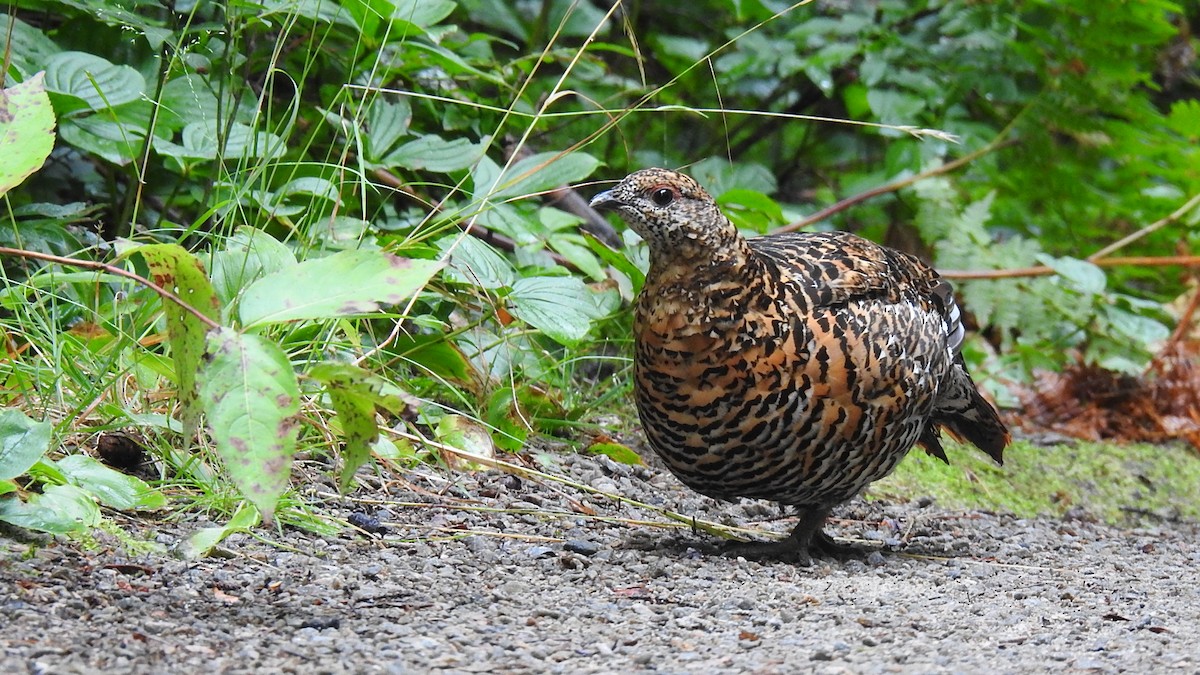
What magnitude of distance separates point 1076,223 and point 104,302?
526 centimetres

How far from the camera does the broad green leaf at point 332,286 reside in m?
2.22

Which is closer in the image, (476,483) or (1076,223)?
(476,483)

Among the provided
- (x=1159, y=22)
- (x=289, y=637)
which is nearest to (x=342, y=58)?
(x=289, y=637)

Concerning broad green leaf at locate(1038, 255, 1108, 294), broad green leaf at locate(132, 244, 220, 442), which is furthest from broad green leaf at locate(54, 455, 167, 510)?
broad green leaf at locate(1038, 255, 1108, 294)

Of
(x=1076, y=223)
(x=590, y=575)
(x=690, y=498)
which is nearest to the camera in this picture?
(x=590, y=575)

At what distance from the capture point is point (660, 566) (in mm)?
3131

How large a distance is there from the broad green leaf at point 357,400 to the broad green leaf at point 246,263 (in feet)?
2.62

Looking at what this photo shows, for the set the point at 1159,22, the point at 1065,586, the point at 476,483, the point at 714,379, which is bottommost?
the point at 476,483

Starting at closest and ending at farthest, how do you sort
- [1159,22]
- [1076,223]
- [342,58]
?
[342,58] → [1159,22] → [1076,223]

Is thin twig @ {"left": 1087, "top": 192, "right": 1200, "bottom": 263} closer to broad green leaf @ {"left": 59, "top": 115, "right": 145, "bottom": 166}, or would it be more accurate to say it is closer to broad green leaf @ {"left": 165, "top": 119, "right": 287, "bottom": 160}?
broad green leaf @ {"left": 165, "top": 119, "right": 287, "bottom": 160}

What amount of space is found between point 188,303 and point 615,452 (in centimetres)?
211

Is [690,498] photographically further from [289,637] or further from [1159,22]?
[1159,22]

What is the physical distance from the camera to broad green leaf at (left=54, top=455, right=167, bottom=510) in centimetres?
Answer: 280

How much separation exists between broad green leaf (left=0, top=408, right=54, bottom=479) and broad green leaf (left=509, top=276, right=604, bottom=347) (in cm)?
150
